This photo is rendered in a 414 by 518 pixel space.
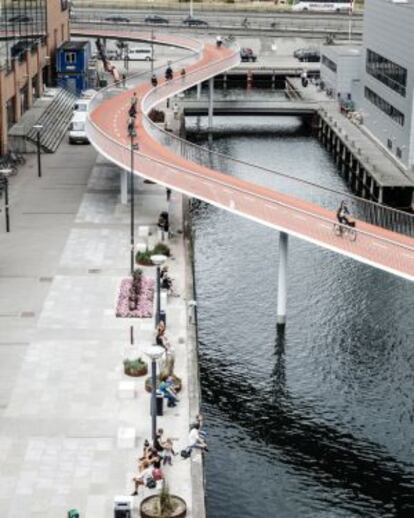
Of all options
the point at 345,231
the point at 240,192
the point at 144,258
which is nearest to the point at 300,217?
the point at 345,231

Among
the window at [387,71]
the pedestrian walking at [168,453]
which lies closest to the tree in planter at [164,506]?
the pedestrian walking at [168,453]

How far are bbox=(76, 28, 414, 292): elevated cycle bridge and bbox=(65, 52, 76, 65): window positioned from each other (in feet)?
60.5

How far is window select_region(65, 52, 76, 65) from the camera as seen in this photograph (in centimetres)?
10421

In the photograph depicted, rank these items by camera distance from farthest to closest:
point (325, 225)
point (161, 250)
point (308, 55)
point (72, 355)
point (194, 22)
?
point (194, 22), point (308, 55), point (161, 250), point (325, 225), point (72, 355)

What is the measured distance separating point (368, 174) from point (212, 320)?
30.5 meters

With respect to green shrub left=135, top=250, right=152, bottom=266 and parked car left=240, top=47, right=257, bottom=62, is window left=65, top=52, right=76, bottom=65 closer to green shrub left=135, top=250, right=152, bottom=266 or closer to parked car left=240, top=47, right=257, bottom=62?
parked car left=240, top=47, right=257, bottom=62

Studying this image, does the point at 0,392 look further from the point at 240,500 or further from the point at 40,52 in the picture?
the point at 40,52

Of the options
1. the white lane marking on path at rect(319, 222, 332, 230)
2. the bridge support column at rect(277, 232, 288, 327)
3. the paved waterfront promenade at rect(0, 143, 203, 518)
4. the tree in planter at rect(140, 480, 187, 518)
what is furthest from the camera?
the bridge support column at rect(277, 232, 288, 327)

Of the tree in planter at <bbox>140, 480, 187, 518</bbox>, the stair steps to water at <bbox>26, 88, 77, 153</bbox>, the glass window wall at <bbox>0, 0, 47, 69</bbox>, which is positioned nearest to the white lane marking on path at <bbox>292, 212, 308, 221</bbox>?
the tree in planter at <bbox>140, 480, 187, 518</bbox>

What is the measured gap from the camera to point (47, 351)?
4206 cm

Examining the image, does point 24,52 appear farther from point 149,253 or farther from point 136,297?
point 136,297

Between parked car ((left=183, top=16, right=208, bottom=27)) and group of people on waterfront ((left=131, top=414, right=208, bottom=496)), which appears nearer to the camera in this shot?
group of people on waterfront ((left=131, top=414, right=208, bottom=496))

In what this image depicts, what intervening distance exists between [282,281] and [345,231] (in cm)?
569

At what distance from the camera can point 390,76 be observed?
83062 mm
